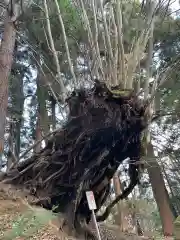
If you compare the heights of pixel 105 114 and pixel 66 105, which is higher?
pixel 66 105

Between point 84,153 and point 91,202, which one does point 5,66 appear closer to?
point 84,153

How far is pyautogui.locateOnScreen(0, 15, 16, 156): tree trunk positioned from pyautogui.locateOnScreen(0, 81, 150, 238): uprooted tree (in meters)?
Answer: 1.74

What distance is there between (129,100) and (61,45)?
5773 mm

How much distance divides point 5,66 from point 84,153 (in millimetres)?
3465

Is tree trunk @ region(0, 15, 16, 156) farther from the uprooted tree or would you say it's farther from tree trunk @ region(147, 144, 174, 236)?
tree trunk @ region(147, 144, 174, 236)

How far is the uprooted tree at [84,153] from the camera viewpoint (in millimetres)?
5426

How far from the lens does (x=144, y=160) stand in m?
6.21

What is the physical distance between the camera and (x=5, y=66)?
319 inches

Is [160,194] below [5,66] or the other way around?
below

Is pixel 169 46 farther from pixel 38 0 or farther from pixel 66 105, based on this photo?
pixel 66 105

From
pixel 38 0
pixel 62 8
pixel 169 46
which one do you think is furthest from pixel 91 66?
pixel 169 46

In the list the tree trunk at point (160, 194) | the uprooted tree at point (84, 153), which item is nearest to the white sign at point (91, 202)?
the uprooted tree at point (84, 153)

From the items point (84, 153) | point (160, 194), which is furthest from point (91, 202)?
point (160, 194)

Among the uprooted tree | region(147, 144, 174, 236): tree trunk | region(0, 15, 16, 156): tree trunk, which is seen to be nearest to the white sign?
the uprooted tree
